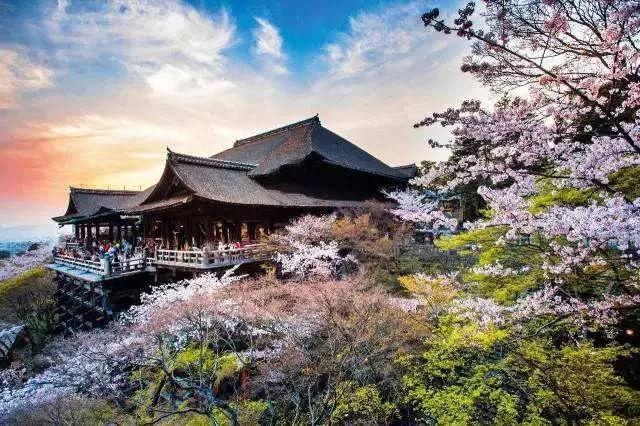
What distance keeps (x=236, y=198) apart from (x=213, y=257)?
3273mm

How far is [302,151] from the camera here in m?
21.7

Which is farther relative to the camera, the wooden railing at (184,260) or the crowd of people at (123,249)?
the crowd of people at (123,249)

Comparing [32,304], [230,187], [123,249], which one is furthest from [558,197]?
[32,304]

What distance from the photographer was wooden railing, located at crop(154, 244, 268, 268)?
13.7 meters

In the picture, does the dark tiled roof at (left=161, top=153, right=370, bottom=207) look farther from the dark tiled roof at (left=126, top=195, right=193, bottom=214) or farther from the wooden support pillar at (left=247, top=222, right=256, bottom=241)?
the wooden support pillar at (left=247, top=222, right=256, bottom=241)

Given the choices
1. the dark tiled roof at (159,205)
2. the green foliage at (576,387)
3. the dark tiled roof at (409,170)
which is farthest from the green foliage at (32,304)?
the dark tiled roof at (409,170)

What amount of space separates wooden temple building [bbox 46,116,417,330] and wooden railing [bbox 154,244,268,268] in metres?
0.04

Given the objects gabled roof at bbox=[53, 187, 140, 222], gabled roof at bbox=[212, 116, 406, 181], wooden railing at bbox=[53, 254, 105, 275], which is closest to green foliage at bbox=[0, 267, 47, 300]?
wooden railing at bbox=[53, 254, 105, 275]

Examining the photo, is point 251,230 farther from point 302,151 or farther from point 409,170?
point 409,170

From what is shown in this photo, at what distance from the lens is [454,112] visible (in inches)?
190

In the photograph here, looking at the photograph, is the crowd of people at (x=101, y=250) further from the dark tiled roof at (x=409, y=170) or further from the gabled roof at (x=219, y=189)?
the dark tiled roof at (x=409, y=170)

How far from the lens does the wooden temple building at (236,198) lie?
15875 mm

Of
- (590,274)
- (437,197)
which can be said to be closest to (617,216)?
(590,274)

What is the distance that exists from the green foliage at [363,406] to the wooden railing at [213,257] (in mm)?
7222
